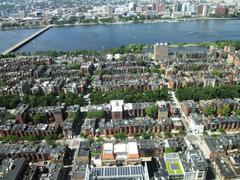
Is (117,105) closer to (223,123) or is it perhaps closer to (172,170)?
(172,170)

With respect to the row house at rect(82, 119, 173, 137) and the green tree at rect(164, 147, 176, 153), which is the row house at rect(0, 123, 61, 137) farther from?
the green tree at rect(164, 147, 176, 153)

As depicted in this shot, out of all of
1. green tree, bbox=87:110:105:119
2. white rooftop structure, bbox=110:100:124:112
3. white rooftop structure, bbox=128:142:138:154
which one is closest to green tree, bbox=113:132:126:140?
white rooftop structure, bbox=128:142:138:154

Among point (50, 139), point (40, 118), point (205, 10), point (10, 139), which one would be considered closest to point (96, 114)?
point (50, 139)

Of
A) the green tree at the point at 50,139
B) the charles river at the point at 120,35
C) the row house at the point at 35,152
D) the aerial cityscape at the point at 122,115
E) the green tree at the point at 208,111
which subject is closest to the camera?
the aerial cityscape at the point at 122,115

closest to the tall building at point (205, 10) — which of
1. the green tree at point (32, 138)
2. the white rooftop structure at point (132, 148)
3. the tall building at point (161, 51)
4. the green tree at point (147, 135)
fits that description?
the tall building at point (161, 51)

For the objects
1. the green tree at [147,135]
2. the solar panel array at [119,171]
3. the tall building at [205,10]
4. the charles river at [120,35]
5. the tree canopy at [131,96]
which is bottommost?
the green tree at [147,135]

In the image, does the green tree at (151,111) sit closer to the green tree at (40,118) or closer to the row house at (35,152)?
the row house at (35,152)

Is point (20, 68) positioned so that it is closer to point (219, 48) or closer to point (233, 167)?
point (233, 167)
